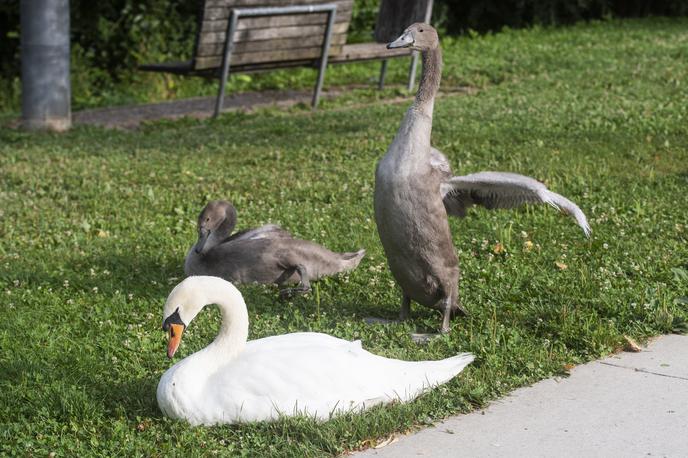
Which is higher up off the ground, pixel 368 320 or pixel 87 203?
pixel 368 320

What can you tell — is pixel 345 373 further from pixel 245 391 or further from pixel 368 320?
pixel 368 320

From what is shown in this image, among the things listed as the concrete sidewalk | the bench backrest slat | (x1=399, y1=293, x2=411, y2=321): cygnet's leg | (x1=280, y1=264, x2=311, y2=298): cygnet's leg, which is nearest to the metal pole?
the bench backrest slat

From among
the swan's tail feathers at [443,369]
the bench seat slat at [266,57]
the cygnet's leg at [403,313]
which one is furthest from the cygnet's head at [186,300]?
the bench seat slat at [266,57]

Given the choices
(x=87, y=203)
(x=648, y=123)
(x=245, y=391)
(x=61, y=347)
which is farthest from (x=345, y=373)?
(x=648, y=123)

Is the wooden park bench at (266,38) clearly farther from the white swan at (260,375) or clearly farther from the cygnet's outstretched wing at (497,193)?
the white swan at (260,375)

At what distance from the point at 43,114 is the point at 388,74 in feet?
17.1

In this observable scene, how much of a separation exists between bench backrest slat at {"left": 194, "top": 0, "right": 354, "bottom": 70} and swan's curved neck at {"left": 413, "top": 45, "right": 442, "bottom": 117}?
5832mm

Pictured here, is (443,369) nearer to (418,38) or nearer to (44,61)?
(418,38)

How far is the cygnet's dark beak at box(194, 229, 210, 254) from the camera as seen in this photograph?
21.2 ft

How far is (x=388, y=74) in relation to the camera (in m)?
14.6

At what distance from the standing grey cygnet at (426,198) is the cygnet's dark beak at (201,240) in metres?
1.42

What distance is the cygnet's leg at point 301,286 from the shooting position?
610 cm

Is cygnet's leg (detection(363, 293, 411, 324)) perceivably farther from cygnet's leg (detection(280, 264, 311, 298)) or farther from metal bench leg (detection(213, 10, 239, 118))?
metal bench leg (detection(213, 10, 239, 118))

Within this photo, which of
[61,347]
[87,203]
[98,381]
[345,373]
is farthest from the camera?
[87,203]
